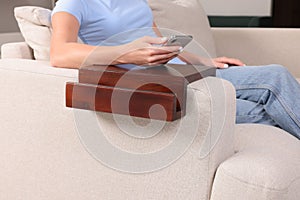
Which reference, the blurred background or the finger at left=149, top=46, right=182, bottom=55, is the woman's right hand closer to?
the finger at left=149, top=46, right=182, bottom=55

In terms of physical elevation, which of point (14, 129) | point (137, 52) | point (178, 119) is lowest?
point (14, 129)

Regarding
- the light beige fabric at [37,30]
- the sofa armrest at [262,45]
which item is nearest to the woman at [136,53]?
the light beige fabric at [37,30]

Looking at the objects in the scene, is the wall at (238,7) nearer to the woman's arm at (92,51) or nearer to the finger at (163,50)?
the woman's arm at (92,51)

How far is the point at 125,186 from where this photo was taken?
1110 mm

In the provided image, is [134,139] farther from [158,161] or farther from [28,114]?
[28,114]

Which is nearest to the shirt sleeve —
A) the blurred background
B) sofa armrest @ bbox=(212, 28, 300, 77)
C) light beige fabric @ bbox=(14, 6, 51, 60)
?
light beige fabric @ bbox=(14, 6, 51, 60)

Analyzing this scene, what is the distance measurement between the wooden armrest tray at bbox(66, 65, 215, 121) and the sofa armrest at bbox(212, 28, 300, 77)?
123 cm

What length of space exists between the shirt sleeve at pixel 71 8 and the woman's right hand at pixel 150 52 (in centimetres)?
32

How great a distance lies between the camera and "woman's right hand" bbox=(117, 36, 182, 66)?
3.40 feet

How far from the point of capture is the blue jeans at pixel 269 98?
4.06 ft

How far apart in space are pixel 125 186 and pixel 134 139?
11cm

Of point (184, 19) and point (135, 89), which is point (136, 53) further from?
point (184, 19)

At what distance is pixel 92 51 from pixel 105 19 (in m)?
0.32

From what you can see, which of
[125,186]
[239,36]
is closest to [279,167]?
[125,186]
